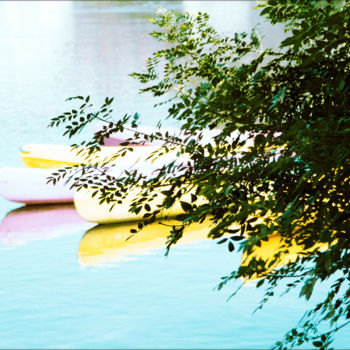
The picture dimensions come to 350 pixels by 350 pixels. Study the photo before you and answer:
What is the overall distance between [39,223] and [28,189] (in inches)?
27.0

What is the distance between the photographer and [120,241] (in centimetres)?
807

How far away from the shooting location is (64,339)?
5.72 meters

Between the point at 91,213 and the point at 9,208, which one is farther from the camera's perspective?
the point at 9,208

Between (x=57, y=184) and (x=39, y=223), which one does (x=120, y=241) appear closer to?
(x=39, y=223)

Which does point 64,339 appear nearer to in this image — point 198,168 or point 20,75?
point 198,168

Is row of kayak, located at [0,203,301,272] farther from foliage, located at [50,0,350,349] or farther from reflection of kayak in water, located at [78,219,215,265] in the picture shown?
foliage, located at [50,0,350,349]

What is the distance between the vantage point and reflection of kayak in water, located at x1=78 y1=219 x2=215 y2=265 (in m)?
7.55

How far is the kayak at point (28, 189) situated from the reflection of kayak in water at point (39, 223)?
107 mm

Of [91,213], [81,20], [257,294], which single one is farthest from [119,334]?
[81,20]

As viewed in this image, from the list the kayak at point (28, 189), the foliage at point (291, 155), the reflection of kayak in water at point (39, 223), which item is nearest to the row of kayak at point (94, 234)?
the reflection of kayak in water at point (39, 223)

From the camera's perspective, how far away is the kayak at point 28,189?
927cm

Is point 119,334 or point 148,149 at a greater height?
point 148,149

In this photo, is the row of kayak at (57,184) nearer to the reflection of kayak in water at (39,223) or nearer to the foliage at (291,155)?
the reflection of kayak in water at (39,223)

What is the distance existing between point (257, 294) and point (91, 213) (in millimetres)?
2685
